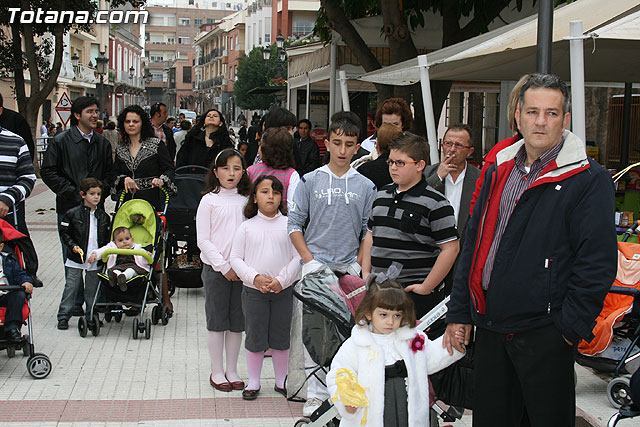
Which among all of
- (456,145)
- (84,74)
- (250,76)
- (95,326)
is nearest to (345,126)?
(456,145)

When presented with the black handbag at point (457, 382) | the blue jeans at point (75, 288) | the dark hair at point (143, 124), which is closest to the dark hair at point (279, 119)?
the dark hair at point (143, 124)

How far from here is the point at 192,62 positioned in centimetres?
13412

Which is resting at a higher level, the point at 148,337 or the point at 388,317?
the point at 388,317

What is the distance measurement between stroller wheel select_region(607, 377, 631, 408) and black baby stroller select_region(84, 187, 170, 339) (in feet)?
13.0

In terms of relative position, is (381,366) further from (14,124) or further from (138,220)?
(14,124)

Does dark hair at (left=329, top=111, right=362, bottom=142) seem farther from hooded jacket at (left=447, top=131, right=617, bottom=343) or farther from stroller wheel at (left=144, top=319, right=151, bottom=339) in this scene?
stroller wheel at (left=144, top=319, right=151, bottom=339)

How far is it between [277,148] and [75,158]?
2589 mm

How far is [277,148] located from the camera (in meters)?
6.30

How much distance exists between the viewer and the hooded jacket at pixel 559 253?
3184 millimetres

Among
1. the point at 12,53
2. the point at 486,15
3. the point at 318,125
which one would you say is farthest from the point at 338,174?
the point at 12,53

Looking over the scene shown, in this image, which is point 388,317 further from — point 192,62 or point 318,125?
point 192,62

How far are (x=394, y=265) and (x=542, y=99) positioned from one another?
4.83 ft

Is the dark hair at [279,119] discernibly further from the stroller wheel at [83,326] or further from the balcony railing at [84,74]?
the balcony railing at [84,74]

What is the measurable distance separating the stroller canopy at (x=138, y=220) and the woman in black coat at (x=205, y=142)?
1.57m
